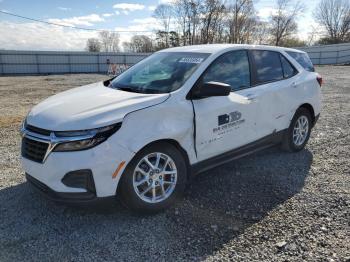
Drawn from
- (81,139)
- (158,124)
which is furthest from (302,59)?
(81,139)

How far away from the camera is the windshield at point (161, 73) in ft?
12.5

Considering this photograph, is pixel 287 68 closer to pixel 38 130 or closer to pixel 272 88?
pixel 272 88

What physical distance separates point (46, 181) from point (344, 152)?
4605 millimetres

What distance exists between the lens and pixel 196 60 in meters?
4.03

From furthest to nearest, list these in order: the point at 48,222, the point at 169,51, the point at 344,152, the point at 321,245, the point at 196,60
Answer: the point at 344,152 < the point at 169,51 < the point at 196,60 < the point at 48,222 < the point at 321,245

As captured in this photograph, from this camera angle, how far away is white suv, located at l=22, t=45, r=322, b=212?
120 inches

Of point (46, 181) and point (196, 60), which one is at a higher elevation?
point (196, 60)

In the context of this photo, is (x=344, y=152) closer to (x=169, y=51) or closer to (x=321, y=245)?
(x=321, y=245)

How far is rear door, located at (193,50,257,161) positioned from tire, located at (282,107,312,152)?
1049mm

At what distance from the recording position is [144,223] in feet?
11.2

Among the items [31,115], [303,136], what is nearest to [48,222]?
[31,115]

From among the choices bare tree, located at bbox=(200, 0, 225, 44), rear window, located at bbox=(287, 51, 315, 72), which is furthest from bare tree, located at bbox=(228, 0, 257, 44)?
rear window, located at bbox=(287, 51, 315, 72)

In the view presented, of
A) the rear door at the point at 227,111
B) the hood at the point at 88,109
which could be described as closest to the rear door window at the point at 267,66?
the rear door at the point at 227,111

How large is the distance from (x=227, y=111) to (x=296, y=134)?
199 centimetres
